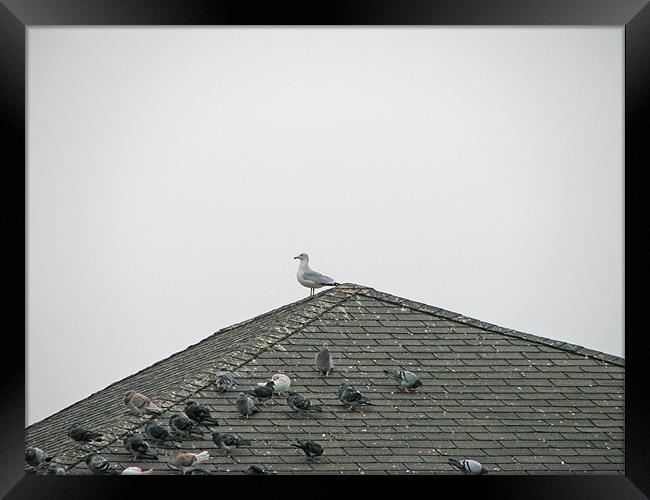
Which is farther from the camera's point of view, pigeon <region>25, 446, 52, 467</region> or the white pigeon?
the white pigeon

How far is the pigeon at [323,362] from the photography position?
708 cm

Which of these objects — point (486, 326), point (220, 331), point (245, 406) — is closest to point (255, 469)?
point (245, 406)

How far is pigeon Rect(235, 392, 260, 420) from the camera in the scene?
641cm

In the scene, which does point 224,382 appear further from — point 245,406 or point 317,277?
point 317,277

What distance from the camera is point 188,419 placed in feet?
19.9

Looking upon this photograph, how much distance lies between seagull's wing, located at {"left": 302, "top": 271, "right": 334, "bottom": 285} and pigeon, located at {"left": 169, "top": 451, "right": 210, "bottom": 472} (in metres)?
3.45

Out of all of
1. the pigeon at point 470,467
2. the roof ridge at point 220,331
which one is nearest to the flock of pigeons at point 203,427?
the pigeon at point 470,467

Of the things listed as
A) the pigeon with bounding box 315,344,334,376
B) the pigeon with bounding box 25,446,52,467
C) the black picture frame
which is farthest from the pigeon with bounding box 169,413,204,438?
the black picture frame

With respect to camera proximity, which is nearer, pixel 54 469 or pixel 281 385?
pixel 54 469

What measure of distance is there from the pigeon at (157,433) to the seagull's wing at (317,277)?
3311 mm

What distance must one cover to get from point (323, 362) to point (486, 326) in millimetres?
1676

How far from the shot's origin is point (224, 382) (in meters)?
6.77

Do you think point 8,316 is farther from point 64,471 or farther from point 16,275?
point 64,471

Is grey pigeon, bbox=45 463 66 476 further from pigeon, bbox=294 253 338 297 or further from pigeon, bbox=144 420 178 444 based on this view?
pigeon, bbox=294 253 338 297
